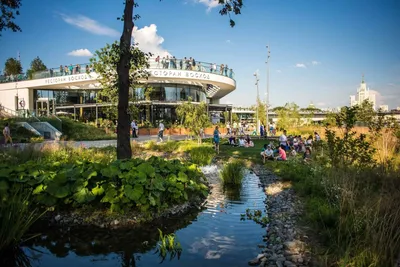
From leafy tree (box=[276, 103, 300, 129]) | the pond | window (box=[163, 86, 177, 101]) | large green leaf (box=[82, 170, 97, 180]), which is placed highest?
window (box=[163, 86, 177, 101])

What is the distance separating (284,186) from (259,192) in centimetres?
78

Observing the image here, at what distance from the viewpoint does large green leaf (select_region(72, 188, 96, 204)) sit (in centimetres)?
559

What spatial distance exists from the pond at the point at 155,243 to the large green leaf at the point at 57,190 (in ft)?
2.23

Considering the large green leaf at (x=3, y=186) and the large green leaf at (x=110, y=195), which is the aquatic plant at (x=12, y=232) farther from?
the large green leaf at (x=110, y=195)

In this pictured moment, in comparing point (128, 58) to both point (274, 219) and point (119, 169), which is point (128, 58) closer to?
point (119, 169)

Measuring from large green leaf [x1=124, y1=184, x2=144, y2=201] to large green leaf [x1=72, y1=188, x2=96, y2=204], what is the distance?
626 mm

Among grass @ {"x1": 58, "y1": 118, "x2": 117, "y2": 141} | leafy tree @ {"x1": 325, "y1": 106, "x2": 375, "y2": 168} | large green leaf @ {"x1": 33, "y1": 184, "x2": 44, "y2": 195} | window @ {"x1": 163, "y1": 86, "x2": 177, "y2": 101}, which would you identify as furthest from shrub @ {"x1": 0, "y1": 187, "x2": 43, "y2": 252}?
window @ {"x1": 163, "y1": 86, "x2": 177, "y2": 101}

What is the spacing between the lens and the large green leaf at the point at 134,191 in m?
5.66

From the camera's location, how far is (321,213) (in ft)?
17.5

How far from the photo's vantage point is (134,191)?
5746mm

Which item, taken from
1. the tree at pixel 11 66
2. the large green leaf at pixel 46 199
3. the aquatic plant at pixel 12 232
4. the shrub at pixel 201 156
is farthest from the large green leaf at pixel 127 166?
the tree at pixel 11 66

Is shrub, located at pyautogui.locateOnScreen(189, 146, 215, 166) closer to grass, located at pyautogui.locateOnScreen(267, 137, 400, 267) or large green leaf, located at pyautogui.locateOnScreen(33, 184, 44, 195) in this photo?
grass, located at pyautogui.locateOnScreen(267, 137, 400, 267)

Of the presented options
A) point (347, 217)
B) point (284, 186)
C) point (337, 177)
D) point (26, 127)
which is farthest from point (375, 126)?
point (26, 127)

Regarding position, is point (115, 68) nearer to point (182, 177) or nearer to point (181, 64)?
point (182, 177)
